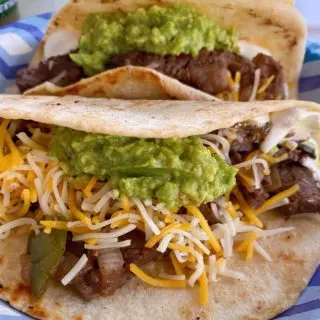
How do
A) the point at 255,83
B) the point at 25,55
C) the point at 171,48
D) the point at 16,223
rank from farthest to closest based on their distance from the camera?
the point at 25,55 < the point at 255,83 < the point at 171,48 < the point at 16,223

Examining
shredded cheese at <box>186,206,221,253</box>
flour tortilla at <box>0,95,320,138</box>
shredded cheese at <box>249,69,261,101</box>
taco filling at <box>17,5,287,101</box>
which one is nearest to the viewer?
flour tortilla at <box>0,95,320,138</box>

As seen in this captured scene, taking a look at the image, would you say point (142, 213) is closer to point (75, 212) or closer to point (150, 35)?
point (75, 212)

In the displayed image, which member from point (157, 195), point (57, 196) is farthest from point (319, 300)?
point (57, 196)

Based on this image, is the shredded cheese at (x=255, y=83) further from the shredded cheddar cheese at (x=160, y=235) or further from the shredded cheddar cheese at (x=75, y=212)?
the shredded cheddar cheese at (x=75, y=212)

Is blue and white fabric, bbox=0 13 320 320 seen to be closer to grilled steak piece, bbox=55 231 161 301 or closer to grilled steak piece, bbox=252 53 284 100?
grilled steak piece, bbox=252 53 284 100

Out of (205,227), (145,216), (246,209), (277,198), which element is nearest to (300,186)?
(277,198)

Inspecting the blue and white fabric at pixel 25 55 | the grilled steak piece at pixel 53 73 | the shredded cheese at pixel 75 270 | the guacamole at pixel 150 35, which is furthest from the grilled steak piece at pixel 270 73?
the shredded cheese at pixel 75 270

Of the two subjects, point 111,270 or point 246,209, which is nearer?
point 111,270

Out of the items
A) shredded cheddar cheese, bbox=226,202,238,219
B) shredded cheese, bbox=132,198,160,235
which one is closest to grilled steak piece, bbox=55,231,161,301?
shredded cheese, bbox=132,198,160,235
